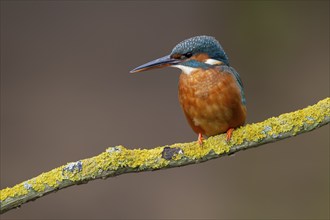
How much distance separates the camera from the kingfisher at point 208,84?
2.20 m

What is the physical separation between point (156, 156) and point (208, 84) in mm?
396

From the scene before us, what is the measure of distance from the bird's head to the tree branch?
0.29 m

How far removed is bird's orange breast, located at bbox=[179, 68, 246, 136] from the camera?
2195mm

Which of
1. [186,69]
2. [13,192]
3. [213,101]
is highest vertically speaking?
[186,69]

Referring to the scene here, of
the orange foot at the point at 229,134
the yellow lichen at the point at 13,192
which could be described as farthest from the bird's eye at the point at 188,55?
the yellow lichen at the point at 13,192

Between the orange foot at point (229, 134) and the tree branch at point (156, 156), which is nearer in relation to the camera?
the tree branch at point (156, 156)

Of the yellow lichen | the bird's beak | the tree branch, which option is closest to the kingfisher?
the bird's beak

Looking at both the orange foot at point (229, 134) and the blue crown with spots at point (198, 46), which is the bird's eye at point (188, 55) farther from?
the orange foot at point (229, 134)

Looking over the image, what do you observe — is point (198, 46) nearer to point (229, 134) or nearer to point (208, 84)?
point (208, 84)

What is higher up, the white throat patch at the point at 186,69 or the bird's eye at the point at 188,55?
the bird's eye at the point at 188,55

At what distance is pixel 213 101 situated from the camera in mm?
2211

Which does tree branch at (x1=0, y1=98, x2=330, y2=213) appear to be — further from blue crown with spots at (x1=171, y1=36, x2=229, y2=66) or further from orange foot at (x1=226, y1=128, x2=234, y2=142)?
blue crown with spots at (x1=171, y1=36, x2=229, y2=66)

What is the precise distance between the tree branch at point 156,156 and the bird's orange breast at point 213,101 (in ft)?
0.40

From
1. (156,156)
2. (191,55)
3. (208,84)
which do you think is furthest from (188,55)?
(156,156)
